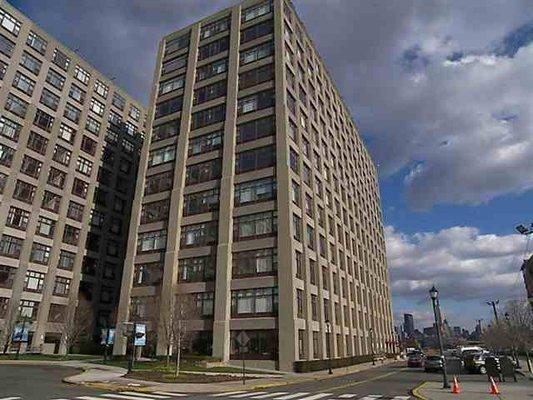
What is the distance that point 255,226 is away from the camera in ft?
151

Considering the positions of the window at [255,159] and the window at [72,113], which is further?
the window at [72,113]

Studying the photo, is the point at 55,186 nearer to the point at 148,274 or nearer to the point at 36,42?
the point at 36,42

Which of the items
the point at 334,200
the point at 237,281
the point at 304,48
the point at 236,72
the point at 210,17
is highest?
the point at 210,17

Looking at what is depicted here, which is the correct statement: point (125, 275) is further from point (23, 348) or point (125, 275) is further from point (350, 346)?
point (350, 346)

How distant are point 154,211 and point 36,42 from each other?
35.4 meters

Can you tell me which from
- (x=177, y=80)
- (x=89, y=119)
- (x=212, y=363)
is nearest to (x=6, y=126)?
(x=89, y=119)

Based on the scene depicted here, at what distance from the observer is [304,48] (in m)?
64.4

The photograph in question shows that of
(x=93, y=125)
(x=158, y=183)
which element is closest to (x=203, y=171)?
(x=158, y=183)

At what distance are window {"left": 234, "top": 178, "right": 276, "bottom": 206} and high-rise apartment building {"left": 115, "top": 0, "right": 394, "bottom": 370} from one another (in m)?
0.16

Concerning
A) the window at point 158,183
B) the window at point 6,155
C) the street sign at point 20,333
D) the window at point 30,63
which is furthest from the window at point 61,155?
the street sign at point 20,333

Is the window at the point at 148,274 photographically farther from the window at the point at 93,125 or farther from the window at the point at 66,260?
the window at the point at 93,125

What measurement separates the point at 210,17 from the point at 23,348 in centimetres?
5404

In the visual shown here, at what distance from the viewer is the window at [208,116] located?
5545 cm

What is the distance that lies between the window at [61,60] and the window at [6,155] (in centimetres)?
1791
